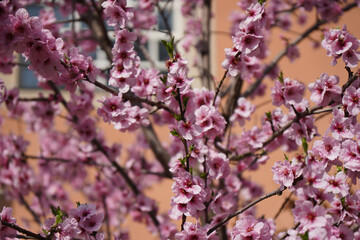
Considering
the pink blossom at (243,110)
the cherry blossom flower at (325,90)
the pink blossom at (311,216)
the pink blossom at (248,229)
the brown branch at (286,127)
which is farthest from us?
the pink blossom at (243,110)

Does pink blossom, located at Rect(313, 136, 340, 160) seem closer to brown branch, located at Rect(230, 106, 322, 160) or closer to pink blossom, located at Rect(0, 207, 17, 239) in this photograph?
brown branch, located at Rect(230, 106, 322, 160)

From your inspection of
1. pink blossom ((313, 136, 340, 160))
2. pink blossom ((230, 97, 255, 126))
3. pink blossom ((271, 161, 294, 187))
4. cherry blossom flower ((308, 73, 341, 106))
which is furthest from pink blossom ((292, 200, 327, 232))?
pink blossom ((230, 97, 255, 126))

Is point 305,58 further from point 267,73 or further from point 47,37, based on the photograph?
point 47,37

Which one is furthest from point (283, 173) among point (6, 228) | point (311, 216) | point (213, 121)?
point (6, 228)

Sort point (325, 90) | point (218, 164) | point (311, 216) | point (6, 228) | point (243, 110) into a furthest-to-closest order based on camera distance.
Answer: point (243, 110) → point (218, 164) → point (325, 90) → point (6, 228) → point (311, 216)

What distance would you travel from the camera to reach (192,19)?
4.70 meters

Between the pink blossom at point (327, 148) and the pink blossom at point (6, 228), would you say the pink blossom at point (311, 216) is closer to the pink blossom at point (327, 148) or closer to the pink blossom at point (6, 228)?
the pink blossom at point (327, 148)

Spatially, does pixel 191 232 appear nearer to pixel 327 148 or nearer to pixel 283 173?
pixel 283 173

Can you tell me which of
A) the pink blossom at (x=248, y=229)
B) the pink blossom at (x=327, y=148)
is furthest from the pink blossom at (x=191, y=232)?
the pink blossom at (x=327, y=148)

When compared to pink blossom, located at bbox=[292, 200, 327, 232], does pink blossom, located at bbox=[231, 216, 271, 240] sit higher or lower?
higher

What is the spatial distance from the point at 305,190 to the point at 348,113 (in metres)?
0.46

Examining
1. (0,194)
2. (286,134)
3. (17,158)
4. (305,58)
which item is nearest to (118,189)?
(17,158)

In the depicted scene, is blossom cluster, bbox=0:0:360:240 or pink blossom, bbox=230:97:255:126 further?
pink blossom, bbox=230:97:255:126

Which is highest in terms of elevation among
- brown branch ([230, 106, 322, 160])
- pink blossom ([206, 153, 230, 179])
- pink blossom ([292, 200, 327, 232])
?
brown branch ([230, 106, 322, 160])
